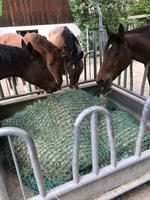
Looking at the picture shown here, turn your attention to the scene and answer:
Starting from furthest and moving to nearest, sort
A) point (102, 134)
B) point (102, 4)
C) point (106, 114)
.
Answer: point (102, 4)
point (102, 134)
point (106, 114)

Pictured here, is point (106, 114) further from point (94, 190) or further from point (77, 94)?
point (77, 94)

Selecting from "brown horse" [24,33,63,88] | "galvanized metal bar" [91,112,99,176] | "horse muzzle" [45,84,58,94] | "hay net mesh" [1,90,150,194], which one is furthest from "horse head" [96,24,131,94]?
"galvanized metal bar" [91,112,99,176]

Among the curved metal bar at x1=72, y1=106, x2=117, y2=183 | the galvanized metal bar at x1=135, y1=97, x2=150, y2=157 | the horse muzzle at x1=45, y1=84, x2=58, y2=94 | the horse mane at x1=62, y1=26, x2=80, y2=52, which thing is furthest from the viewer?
the horse mane at x1=62, y1=26, x2=80, y2=52

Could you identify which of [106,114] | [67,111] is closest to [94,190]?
[106,114]

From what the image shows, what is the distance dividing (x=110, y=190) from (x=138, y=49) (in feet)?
4.44

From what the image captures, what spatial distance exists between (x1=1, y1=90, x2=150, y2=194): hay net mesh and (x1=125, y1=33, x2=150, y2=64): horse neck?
621 millimetres

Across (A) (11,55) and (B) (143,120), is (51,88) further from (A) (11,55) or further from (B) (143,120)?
(B) (143,120)

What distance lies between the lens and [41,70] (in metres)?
1.86

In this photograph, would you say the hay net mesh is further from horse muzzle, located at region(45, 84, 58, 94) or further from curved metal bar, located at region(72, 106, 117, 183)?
curved metal bar, located at region(72, 106, 117, 183)

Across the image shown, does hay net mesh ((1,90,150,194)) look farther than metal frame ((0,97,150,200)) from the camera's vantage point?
Yes

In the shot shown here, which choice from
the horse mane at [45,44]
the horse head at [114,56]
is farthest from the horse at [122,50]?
the horse mane at [45,44]

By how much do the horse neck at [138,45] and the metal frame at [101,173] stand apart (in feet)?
3.37

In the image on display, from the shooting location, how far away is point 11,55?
5.32 ft

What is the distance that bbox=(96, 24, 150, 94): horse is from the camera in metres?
1.83
